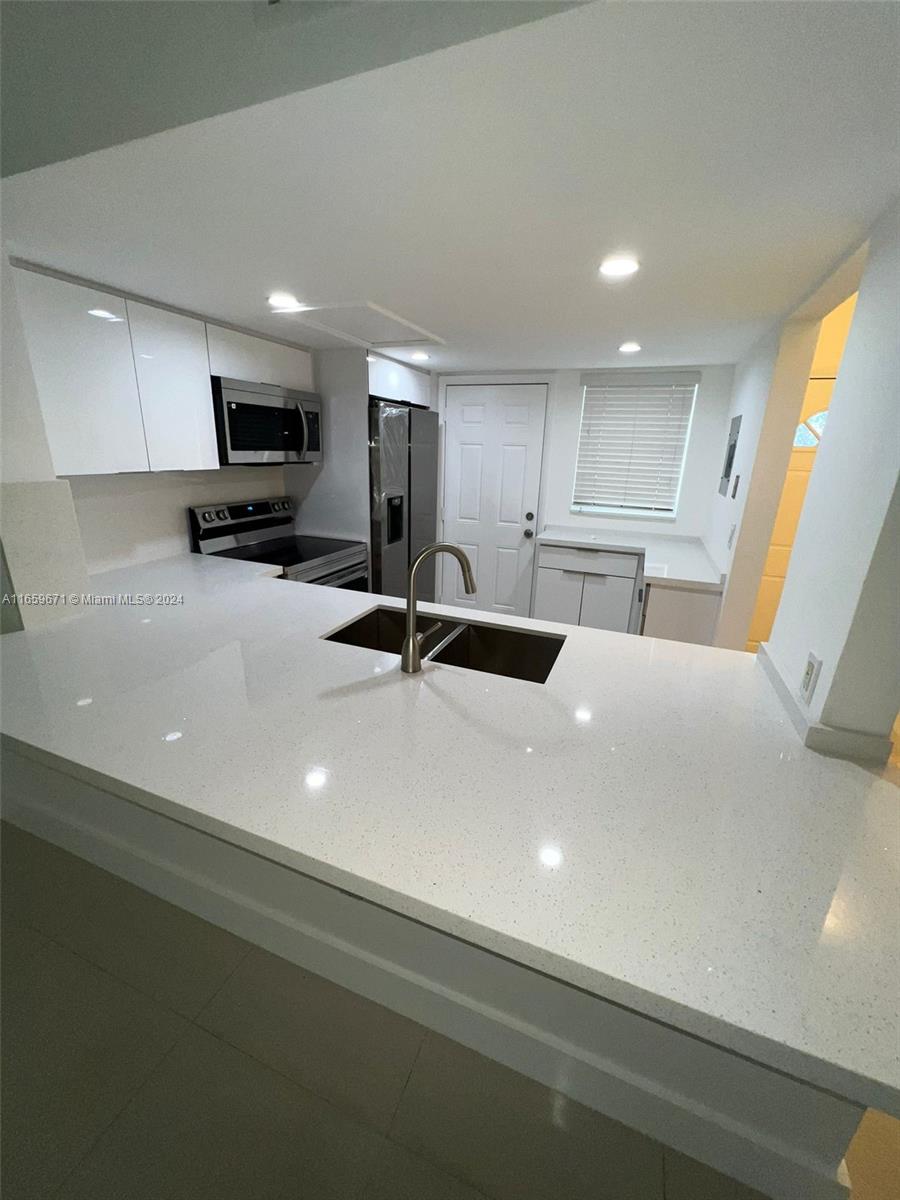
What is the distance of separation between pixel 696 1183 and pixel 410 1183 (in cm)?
55

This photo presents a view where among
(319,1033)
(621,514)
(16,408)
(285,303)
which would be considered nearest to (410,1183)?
(319,1033)

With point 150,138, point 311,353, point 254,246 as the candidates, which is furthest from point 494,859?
point 311,353

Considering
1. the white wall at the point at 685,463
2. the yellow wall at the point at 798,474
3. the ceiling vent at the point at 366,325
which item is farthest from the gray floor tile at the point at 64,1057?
the white wall at the point at 685,463

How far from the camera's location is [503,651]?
5.50ft

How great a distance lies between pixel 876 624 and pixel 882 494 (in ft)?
0.82

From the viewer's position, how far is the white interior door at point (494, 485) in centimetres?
363

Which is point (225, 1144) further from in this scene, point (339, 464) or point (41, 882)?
point (339, 464)

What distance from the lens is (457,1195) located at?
2.98 feet

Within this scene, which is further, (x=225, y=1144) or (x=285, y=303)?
(x=285, y=303)

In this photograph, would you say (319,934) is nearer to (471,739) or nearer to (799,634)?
(471,739)

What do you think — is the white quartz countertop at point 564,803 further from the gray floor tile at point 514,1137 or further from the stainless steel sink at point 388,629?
the gray floor tile at point 514,1137

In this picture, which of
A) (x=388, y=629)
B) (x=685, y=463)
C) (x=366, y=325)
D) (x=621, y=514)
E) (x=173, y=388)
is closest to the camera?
(x=388, y=629)

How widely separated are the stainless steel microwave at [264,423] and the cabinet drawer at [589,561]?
5.53 feet

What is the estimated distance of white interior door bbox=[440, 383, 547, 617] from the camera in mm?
3635
